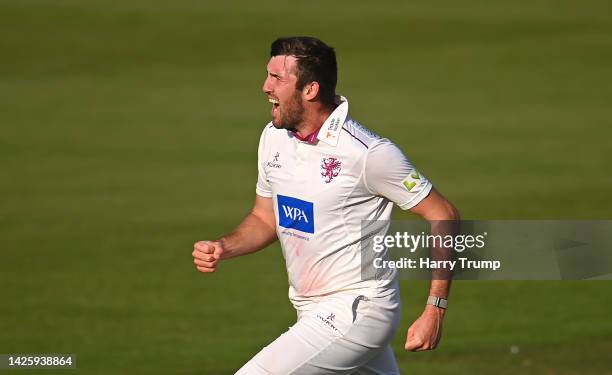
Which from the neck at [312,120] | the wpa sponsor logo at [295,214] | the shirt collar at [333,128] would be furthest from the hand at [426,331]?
the neck at [312,120]

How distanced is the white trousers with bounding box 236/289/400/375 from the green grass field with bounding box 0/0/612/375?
3888 mm

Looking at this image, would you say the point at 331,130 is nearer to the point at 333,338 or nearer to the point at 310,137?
the point at 310,137

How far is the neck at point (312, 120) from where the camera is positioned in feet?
26.1

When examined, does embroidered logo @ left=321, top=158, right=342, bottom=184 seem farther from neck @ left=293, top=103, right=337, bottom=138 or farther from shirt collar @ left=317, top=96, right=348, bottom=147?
neck @ left=293, top=103, right=337, bottom=138

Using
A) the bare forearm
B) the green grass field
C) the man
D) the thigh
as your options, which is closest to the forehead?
the man

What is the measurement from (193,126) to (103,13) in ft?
40.8

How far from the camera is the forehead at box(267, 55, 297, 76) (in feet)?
26.1

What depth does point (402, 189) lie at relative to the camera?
25.2 ft

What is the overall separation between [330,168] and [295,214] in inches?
13.1

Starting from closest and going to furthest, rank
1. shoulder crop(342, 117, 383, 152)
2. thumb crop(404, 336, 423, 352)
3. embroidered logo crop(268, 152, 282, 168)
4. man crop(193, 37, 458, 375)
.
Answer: thumb crop(404, 336, 423, 352) < man crop(193, 37, 458, 375) < shoulder crop(342, 117, 383, 152) < embroidered logo crop(268, 152, 282, 168)

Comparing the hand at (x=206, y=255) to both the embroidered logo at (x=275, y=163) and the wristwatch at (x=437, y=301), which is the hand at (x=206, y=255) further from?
the wristwatch at (x=437, y=301)

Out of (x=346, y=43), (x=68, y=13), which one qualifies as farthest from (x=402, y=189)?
(x=68, y=13)

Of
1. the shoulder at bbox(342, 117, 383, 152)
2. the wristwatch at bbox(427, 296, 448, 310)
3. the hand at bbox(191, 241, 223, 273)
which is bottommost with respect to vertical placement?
the wristwatch at bbox(427, 296, 448, 310)

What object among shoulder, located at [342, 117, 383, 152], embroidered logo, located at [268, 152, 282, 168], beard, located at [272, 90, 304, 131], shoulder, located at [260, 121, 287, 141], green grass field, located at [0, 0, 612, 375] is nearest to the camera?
shoulder, located at [342, 117, 383, 152]
